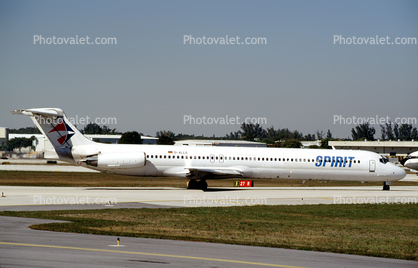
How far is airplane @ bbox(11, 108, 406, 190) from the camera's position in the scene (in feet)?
121

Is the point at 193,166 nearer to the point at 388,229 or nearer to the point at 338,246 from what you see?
the point at 388,229

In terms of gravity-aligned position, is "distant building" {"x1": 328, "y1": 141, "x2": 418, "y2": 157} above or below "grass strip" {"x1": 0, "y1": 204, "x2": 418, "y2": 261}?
above

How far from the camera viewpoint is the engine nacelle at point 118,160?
36.7m

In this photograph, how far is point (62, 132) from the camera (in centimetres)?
3684

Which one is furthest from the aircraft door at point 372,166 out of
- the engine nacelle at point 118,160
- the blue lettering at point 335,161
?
the engine nacelle at point 118,160

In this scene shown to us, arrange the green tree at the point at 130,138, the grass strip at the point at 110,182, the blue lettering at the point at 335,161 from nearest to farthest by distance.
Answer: the blue lettering at the point at 335,161 → the grass strip at the point at 110,182 → the green tree at the point at 130,138

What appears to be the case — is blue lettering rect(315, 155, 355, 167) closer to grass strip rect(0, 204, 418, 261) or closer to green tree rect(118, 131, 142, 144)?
grass strip rect(0, 204, 418, 261)

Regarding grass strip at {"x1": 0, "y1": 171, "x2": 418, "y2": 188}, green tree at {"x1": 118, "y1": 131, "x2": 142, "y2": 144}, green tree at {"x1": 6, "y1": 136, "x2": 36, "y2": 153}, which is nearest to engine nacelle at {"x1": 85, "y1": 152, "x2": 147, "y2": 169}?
grass strip at {"x1": 0, "y1": 171, "x2": 418, "y2": 188}

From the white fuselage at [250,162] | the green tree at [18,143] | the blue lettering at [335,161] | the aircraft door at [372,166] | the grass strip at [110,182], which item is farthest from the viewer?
the green tree at [18,143]

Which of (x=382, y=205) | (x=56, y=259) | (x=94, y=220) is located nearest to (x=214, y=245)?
(x=56, y=259)

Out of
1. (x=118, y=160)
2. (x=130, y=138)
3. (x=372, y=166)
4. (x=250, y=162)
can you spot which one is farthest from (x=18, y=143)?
(x=372, y=166)

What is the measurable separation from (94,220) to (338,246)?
33.0 ft

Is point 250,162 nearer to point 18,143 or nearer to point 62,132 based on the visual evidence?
point 62,132

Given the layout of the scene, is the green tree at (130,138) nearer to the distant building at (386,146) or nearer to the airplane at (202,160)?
the distant building at (386,146)
